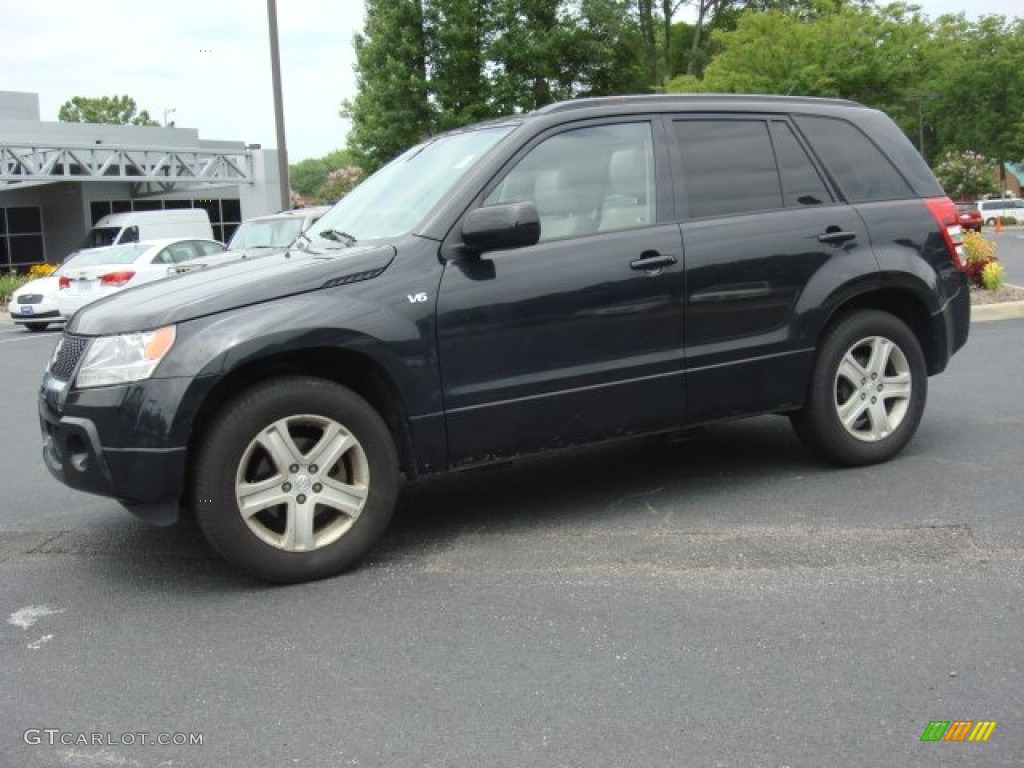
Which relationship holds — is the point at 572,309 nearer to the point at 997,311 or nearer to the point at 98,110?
the point at 997,311

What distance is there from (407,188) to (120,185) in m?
35.7

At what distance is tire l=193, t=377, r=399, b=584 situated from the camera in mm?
4176

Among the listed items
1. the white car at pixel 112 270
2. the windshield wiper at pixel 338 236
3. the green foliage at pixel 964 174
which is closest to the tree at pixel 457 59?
the white car at pixel 112 270

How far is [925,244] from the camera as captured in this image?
5766 millimetres

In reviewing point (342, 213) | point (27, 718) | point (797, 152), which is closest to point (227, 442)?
point (27, 718)

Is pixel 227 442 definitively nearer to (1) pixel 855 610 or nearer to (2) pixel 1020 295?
(1) pixel 855 610

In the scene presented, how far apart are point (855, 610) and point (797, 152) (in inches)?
106

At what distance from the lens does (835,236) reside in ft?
17.9

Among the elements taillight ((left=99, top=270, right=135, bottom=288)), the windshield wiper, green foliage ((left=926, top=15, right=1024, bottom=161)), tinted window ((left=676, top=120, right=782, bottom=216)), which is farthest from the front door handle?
green foliage ((left=926, top=15, right=1024, bottom=161))

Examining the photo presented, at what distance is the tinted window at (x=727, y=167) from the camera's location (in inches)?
208

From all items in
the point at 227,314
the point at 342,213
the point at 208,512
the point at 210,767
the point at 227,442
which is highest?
the point at 342,213

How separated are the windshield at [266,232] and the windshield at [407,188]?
914cm

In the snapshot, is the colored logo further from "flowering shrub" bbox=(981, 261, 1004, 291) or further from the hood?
"flowering shrub" bbox=(981, 261, 1004, 291)

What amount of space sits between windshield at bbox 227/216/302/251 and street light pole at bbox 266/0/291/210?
4.75 meters
